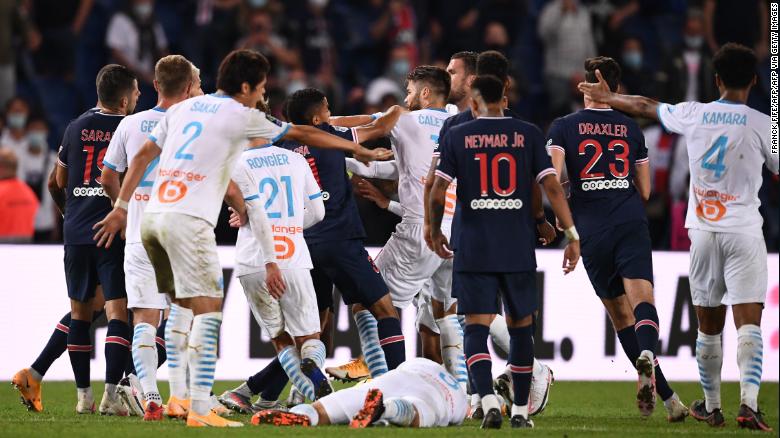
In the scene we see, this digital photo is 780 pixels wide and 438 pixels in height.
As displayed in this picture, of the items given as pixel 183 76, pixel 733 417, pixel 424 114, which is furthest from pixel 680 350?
pixel 183 76

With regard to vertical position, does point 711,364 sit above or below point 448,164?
below

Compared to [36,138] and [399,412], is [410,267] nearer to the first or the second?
[399,412]

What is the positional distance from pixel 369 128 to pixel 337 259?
98cm

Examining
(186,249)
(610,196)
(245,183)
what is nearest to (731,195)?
(610,196)

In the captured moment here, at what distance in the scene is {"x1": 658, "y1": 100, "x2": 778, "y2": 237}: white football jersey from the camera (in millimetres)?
8617

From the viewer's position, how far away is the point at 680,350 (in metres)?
13.0

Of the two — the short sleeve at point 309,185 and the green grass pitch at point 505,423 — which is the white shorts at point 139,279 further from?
the short sleeve at point 309,185

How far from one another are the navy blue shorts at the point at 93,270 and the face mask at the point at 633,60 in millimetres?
9791

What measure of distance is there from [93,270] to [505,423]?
3201mm

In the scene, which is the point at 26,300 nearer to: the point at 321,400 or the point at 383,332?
the point at 383,332

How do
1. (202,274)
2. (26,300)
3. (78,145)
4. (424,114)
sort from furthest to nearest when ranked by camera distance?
(26,300), (424,114), (78,145), (202,274)

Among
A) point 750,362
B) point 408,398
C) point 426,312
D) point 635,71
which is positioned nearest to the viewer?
point 408,398

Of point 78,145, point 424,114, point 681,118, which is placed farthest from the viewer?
point 424,114

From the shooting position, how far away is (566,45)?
58.6 feet
